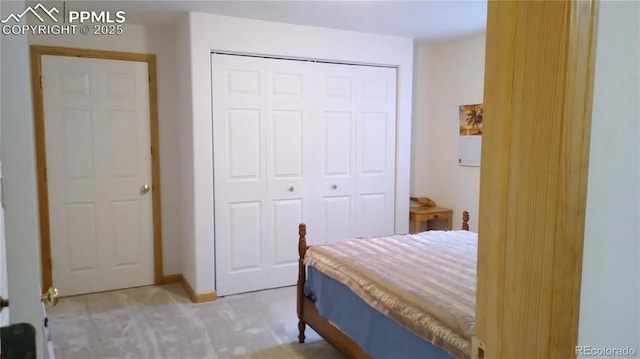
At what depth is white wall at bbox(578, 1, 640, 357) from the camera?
679 mm

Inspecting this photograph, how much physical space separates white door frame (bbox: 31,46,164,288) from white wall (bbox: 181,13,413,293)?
1.40ft

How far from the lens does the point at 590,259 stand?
699mm

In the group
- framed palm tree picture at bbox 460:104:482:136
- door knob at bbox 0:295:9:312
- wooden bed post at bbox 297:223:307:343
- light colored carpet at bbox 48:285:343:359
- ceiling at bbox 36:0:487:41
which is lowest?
light colored carpet at bbox 48:285:343:359

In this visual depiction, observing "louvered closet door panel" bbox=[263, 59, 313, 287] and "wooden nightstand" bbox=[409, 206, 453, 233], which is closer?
"louvered closet door panel" bbox=[263, 59, 313, 287]

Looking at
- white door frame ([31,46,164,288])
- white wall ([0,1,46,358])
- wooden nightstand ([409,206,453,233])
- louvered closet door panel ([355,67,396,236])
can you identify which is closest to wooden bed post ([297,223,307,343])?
louvered closet door panel ([355,67,396,236])

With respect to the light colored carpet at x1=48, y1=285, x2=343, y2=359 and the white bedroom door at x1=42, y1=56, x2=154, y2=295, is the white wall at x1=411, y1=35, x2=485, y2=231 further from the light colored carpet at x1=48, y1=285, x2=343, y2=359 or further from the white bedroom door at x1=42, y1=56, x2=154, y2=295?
the white bedroom door at x1=42, y1=56, x2=154, y2=295

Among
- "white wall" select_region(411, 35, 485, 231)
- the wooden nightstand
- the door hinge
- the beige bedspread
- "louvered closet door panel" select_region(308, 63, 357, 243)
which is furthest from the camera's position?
the wooden nightstand

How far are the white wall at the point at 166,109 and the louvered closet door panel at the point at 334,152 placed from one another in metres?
1.26

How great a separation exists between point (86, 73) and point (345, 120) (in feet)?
7.41

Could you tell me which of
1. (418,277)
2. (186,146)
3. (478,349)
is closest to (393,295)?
(418,277)

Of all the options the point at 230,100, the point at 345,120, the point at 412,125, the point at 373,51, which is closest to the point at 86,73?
the point at 230,100

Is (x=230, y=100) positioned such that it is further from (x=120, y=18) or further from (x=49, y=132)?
(x=49, y=132)

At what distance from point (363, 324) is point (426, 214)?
2.58 meters

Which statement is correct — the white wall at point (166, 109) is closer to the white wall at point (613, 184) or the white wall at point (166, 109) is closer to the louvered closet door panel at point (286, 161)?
the louvered closet door panel at point (286, 161)
